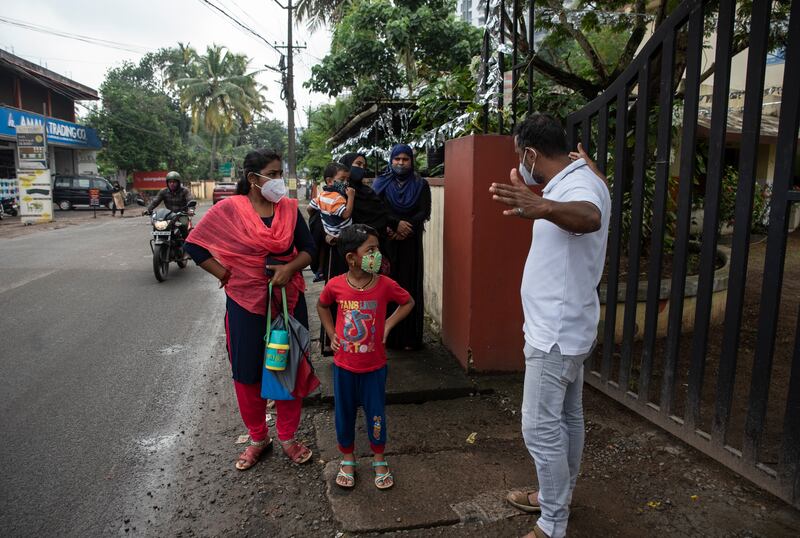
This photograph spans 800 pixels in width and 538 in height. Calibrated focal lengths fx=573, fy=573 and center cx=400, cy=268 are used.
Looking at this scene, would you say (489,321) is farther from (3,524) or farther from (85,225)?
(85,225)

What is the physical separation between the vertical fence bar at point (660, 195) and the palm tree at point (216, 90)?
3999cm

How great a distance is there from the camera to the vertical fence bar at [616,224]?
3.58m

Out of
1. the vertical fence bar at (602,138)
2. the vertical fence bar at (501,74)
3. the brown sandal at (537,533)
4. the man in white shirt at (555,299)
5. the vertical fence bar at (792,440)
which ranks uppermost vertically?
the vertical fence bar at (501,74)

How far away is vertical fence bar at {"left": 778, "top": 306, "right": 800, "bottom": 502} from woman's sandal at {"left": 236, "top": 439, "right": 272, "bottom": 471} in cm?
264

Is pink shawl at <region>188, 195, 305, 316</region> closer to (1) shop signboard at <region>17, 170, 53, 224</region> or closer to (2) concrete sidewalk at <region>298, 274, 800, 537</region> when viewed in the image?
(2) concrete sidewalk at <region>298, 274, 800, 537</region>

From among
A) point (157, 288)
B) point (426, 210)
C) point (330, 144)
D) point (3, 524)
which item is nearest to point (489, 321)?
point (426, 210)

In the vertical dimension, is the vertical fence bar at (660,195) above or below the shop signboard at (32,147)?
below

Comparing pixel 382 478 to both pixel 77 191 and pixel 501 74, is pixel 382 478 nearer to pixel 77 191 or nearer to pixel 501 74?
pixel 501 74

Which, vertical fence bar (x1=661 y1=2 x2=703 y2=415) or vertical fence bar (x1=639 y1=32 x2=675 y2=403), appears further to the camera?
vertical fence bar (x1=639 y1=32 x2=675 y2=403)

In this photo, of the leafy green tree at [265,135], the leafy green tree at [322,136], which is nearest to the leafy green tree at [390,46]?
the leafy green tree at [322,136]

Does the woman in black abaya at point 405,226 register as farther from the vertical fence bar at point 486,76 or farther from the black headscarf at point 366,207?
the vertical fence bar at point 486,76

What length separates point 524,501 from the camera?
9.06 ft

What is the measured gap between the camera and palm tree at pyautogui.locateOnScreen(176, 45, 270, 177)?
128ft

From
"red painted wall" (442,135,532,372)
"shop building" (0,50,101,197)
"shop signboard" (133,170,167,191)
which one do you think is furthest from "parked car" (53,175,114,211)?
"red painted wall" (442,135,532,372)
